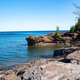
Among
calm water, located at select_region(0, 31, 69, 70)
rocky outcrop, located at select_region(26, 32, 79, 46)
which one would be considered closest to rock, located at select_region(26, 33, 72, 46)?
rocky outcrop, located at select_region(26, 32, 79, 46)

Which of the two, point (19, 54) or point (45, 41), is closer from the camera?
point (19, 54)

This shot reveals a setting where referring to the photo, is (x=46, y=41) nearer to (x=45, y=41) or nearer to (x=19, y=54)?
(x=45, y=41)

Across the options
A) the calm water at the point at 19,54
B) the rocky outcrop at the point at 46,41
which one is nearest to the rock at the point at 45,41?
the rocky outcrop at the point at 46,41

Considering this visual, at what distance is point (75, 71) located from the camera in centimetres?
718

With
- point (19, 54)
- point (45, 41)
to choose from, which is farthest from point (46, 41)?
point (19, 54)

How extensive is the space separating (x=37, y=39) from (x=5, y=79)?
99.5 ft

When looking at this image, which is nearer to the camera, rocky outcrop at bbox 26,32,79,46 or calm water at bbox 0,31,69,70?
calm water at bbox 0,31,69,70

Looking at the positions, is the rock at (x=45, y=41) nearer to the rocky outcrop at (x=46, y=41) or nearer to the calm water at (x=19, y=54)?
the rocky outcrop at (x=46, y=41)

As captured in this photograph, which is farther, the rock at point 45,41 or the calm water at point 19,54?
the rock at point 45,41

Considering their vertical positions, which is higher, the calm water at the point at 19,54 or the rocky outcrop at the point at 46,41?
the rocky outcrop at the point at 46,41

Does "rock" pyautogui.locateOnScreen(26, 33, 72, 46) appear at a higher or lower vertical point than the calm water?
higher

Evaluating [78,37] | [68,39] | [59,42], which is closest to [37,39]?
[59,42]

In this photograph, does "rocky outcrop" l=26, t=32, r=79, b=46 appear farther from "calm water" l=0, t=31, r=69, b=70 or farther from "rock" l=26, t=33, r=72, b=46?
"calm water" l=0, t=31, r=69, b=70

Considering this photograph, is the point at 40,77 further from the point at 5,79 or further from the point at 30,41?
the point at 30,41
